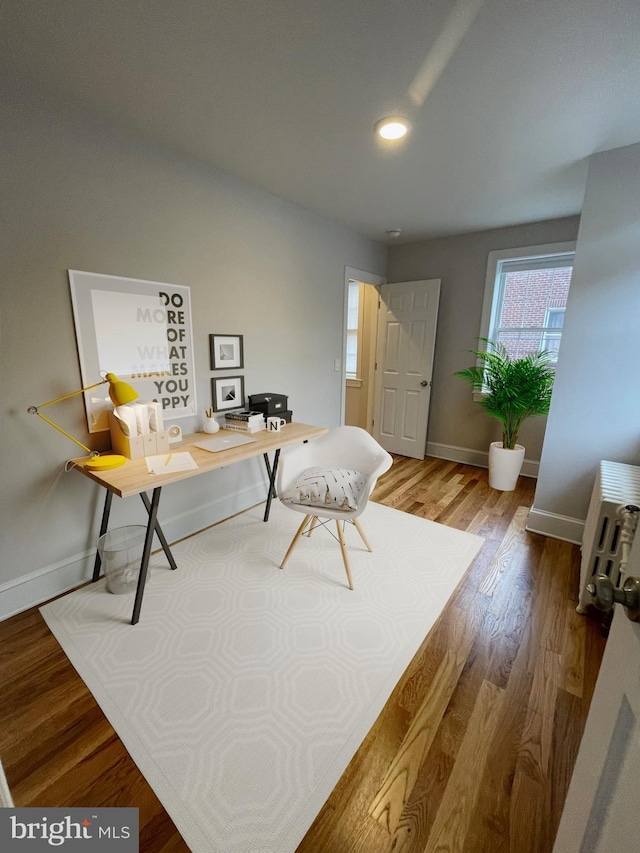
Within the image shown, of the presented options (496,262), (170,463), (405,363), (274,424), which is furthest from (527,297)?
(170,463)

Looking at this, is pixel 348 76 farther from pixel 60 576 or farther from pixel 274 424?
pixel 60 576

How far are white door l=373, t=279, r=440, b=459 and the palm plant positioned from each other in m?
0.65

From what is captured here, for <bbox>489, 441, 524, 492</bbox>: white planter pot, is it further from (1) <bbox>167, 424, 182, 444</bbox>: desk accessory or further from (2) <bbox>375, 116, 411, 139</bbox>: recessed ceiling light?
(1) <bbox>167, 424, 182, 444</bbox>: desk accessory

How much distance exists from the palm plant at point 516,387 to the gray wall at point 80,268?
7.03 feet

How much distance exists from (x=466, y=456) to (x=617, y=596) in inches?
147

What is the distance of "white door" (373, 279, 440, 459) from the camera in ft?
13.1

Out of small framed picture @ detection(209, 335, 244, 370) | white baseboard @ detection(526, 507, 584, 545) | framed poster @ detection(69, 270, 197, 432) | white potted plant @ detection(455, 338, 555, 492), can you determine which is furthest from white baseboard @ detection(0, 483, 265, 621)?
white potted plant @ detection(455, 338, 555, 492)

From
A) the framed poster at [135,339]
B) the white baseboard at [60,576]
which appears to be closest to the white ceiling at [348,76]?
the framed poster at [135,339]

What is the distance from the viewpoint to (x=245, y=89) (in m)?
1.58

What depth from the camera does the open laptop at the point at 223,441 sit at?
214cm

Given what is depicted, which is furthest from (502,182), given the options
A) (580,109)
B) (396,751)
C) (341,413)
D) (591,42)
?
(396,751)

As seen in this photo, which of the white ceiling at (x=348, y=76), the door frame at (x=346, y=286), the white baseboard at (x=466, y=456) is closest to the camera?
the white ceiling at (x=348, y=76)

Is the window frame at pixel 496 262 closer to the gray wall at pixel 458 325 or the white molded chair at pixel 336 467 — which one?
the gray wall at pixel 458 325

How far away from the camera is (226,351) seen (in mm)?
2566
